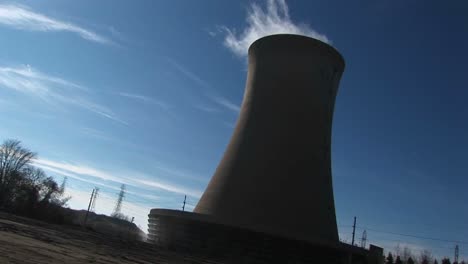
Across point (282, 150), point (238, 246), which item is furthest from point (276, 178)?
point (238, 246)

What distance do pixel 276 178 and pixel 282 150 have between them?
0.86 metres

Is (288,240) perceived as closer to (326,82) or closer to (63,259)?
(326,82)

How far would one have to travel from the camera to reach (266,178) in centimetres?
1264

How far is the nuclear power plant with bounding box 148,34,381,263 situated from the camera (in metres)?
11.5

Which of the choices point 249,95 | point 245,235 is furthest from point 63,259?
point 249,95

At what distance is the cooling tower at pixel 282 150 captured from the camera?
12.4 metres

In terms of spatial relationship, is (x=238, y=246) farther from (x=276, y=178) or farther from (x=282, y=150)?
(x=282, y=150)

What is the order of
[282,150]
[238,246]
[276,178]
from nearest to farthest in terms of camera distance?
[238,246] → [276,178] → [282,150]

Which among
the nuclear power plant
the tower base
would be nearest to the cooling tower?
the nuclear power plant

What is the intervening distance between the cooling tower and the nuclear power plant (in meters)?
0.03

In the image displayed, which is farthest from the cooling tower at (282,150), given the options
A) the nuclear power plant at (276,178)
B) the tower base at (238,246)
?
the tower base at (238,246)

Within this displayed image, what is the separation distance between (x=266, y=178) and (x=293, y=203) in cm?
102

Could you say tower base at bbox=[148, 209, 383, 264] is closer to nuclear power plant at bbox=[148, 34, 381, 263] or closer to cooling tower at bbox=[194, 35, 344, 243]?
nuclear power plant at bbox=[148, 34, 381, 263]

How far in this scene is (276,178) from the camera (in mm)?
12625
